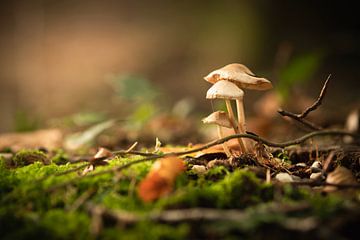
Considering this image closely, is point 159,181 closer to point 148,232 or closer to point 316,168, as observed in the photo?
point 148,232

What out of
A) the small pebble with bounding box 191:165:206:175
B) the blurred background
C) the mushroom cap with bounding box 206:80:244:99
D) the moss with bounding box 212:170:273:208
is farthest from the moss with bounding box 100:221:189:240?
the blurred background

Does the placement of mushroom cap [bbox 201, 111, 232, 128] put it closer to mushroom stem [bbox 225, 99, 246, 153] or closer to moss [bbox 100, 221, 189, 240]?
mushroom stem [bbox 225, 99, 246, 153]

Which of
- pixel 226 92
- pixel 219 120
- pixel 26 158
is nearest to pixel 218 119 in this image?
pixel 219 120

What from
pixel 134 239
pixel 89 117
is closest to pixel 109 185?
pixel 134 239

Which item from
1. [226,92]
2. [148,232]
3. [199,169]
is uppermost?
[226,92]

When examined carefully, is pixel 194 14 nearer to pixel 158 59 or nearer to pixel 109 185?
pixel 158 59

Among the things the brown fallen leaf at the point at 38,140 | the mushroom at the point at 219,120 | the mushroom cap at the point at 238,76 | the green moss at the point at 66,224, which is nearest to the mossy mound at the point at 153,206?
the green moss at the point at 66,224

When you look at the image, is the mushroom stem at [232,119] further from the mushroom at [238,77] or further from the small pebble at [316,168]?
the small pebble at [316,168]
